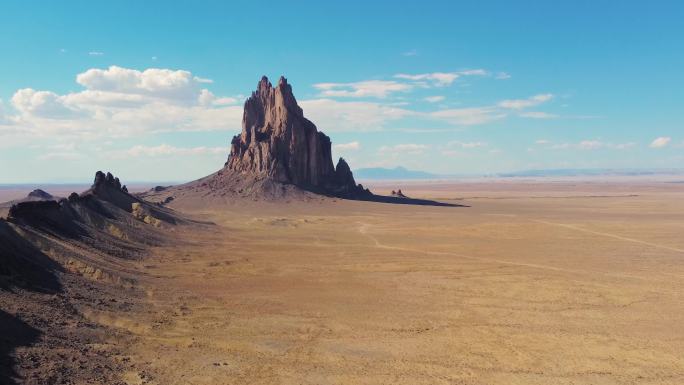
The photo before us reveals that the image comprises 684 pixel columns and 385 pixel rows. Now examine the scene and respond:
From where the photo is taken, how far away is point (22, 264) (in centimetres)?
2183

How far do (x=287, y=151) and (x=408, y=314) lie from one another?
88956mm

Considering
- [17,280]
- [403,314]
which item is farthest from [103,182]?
[403,314]

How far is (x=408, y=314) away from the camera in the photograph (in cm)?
2303

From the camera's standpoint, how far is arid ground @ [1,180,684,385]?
16141mm

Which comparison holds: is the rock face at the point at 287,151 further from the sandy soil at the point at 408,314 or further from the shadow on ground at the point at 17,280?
the shadow on ground at the point at 17,280

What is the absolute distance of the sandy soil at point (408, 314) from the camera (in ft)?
53.0

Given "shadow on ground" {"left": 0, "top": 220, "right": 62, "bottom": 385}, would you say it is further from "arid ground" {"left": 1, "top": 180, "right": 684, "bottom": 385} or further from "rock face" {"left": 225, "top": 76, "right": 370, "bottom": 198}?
"rock face" {"left": 225, "top": 76, "right": 370, "bottom": 198}

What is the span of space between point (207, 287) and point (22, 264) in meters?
8.87

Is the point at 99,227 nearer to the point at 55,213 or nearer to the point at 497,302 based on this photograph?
the point at 55,213

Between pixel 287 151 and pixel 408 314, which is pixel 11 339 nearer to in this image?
pixel 408 314

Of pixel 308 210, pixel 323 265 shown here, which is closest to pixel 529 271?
pixel 323 265

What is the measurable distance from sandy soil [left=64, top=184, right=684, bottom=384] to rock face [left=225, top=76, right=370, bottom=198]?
6022 cm

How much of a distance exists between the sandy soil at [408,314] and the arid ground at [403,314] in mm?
84

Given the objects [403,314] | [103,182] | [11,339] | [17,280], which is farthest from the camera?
[103,182]
